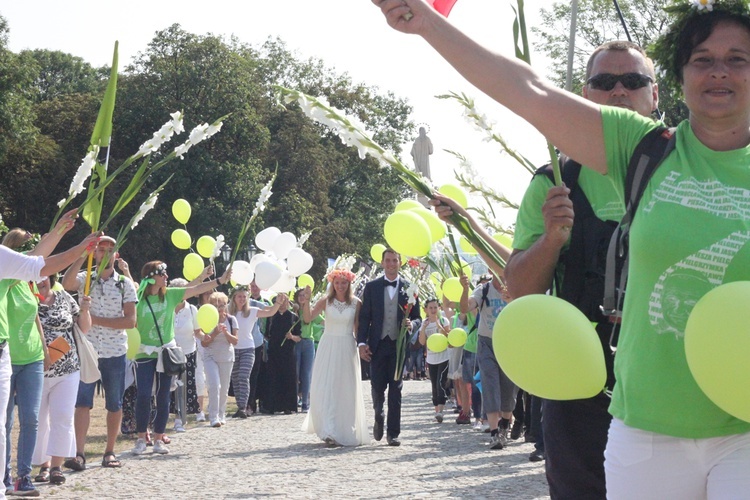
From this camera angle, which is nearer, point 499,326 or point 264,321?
point 499,326

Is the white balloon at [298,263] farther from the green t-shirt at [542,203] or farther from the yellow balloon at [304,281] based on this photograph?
the green t-shirt at [542,203]

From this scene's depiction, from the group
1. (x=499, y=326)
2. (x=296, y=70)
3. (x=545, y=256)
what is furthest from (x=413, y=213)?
(x=296, y=70)

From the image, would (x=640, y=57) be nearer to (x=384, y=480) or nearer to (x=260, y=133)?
(x=384, y=480)

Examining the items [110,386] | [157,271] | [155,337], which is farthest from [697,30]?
[157,271]

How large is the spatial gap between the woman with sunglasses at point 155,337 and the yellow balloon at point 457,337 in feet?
15.4

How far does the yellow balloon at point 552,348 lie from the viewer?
287 cm

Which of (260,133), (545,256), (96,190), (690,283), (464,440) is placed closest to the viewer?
(690,283)

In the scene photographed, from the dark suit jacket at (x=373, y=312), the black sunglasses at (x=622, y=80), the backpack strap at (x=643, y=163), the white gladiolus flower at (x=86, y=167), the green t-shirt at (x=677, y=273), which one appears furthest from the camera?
the dark suit jacket at (x=373, y=312)

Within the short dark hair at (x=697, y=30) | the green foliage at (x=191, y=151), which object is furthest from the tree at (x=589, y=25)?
the short dark hair at (x=697, y=30)

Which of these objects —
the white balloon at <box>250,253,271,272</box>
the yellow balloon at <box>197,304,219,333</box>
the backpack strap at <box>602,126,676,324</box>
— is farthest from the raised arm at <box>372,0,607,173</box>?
the white balloon at <box>250,253,271,272</box>

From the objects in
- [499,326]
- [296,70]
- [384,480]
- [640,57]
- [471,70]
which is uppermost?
[296,70]

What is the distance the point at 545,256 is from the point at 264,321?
57.9 ft

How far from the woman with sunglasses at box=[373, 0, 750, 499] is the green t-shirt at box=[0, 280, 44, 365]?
6464 mm

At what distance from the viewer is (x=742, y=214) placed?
2.65 metres
